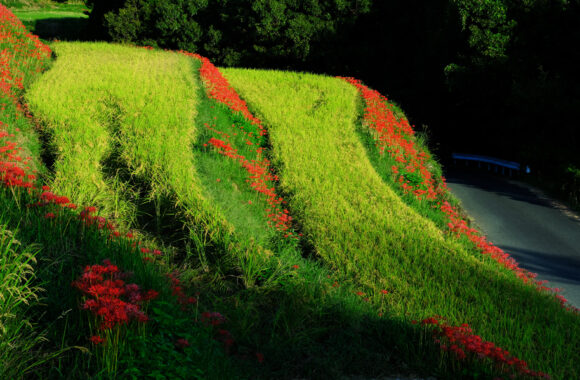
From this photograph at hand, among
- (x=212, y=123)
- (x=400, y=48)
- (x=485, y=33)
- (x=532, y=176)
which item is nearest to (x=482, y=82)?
(x=485, y=33)

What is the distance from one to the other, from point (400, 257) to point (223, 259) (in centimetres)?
257

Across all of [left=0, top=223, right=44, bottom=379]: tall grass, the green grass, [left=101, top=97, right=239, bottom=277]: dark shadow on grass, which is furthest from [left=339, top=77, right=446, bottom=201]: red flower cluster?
the green grass

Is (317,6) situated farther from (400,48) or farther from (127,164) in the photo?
(127,164)

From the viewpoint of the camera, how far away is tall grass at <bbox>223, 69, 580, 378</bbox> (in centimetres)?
513

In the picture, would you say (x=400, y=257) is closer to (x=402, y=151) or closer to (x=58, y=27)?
(x=402, y=151)

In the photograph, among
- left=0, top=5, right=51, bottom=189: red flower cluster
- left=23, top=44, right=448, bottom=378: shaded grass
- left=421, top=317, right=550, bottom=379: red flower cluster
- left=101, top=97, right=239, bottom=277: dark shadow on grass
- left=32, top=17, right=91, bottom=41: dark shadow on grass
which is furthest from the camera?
left=32, top=17, right=91, bottom=41: dark shadow on grass

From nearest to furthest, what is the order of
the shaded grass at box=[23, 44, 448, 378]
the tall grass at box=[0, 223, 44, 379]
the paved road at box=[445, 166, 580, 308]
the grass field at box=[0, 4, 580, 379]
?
1. the tall grass at box=[0, 223, 44, 379]
2. the grass field at box=[0, 4, 580, 379]
3. the shaded grass at box=[23, 44, 448, 378]
4. the paved road at box=[445, 166, 580, 308]

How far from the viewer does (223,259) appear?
5.86 m

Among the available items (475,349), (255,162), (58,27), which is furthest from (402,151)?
(58,27)

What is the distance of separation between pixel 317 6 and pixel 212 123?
568 inches

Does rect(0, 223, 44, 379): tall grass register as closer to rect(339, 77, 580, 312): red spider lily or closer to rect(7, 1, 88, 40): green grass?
rect(339, 77, 580, 312): red spider lily

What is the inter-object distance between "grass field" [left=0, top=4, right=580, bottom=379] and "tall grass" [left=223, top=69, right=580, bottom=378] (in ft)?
0.10

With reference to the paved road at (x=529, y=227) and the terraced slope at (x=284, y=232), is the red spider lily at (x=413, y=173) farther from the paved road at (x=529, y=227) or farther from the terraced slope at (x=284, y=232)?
the paved road at (x=529, y=227)

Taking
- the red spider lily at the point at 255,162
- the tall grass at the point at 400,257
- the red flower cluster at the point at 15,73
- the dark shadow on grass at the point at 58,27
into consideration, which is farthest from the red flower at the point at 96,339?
the dark shadow on grass at the point at 58,27
